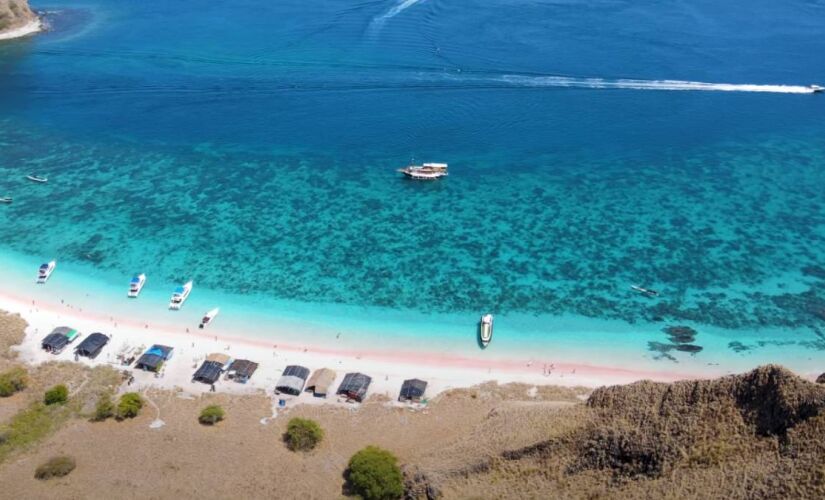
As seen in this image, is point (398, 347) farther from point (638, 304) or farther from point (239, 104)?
point (239, 104)

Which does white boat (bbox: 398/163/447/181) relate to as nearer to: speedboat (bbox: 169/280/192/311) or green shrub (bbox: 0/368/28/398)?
speedboat (bbox: 169/280/192/311)

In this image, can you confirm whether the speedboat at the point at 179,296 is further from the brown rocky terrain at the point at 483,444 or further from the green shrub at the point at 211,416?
the green shrub at the point at 211,416

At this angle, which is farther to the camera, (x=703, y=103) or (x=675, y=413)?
(x=703, y=103)

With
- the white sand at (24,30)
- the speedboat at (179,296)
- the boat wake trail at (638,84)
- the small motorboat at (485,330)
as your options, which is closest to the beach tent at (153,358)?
the speedboat at (179,296)

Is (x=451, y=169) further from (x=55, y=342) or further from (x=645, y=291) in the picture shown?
(x=55, y=342)

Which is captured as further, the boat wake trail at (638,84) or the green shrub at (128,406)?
the boat wake trail at (638,84)

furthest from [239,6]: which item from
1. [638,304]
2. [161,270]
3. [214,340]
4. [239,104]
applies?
[638,304]
